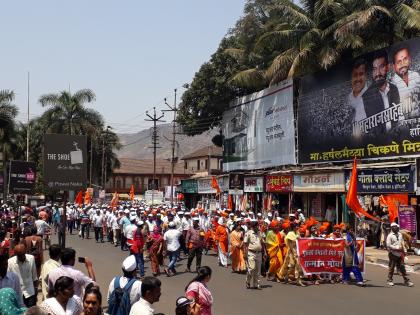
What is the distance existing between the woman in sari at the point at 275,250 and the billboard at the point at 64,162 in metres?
5.39

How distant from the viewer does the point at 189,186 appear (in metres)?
45.2

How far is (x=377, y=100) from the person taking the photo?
24.5 metres

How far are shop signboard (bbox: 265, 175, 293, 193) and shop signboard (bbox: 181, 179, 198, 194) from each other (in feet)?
40.3

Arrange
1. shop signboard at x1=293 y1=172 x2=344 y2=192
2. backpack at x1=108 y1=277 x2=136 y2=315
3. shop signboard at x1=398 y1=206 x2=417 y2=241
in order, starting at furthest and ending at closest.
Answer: shop signboard at x1=293 y1=172 x2=344 y2=192 < shop signboard at x1=398 y1=206 x2=417 y2=241 < backpack at x1=108 y1=277 x2=136 y2=315

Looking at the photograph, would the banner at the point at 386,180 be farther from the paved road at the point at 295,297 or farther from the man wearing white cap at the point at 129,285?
the man wearing white cap at the point at 129,285

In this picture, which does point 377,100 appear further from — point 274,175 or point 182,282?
point 182,282

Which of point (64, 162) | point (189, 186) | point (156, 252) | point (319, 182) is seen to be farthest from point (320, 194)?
point (189, 186)

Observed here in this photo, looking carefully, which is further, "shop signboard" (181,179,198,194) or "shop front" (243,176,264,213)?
"shop signboard" (181,179,198,194)

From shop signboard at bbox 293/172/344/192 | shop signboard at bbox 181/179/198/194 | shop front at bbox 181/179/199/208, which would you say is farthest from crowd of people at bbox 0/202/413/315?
shop front at bbox 181/179/199/208

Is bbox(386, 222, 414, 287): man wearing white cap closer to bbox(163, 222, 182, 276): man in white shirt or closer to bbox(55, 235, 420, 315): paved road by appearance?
bbox(55, 235, 420, 315): paved road

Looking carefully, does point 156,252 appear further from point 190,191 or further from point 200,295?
point 190,191

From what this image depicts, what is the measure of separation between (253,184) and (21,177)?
15.4 metres

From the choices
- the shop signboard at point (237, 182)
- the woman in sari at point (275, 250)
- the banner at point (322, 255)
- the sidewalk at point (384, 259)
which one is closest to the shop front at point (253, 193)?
the shop signboard at point (237, 182)

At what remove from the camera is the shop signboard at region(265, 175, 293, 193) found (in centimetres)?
2934
